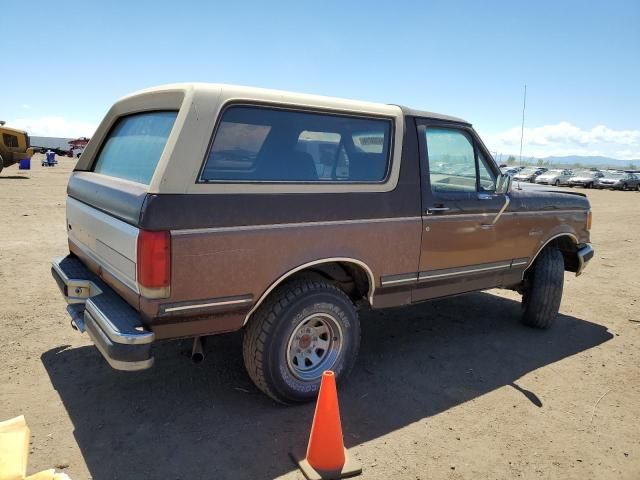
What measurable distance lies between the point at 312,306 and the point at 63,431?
170 cm

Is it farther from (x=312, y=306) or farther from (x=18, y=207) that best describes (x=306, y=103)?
(x=18, y=207)

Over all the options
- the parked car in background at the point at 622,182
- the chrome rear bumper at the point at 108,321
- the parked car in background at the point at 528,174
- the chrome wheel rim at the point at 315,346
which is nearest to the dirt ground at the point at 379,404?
the chrome wheel rim at the point at 315,346

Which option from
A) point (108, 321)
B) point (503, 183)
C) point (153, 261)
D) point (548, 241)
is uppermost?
point (503, 183)

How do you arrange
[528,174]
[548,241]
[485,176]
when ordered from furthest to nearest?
[528,174]
[548,241]
[485,176]

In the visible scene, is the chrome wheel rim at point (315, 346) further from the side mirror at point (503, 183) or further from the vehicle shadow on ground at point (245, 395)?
the side mirror at point (503, 183)

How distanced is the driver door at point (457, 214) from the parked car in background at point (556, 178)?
37415 millimetres

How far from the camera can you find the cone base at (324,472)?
264 cm

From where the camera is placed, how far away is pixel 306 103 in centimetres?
327

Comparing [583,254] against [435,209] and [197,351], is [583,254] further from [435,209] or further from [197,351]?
[197,351]

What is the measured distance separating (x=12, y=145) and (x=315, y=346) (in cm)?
2294

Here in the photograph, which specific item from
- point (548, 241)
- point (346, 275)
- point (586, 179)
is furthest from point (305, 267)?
point (586, 179)

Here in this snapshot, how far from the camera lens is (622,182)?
34688 mm

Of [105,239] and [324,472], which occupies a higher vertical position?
[105,239]

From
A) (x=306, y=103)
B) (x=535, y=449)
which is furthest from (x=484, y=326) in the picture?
(x=306, y=103)
